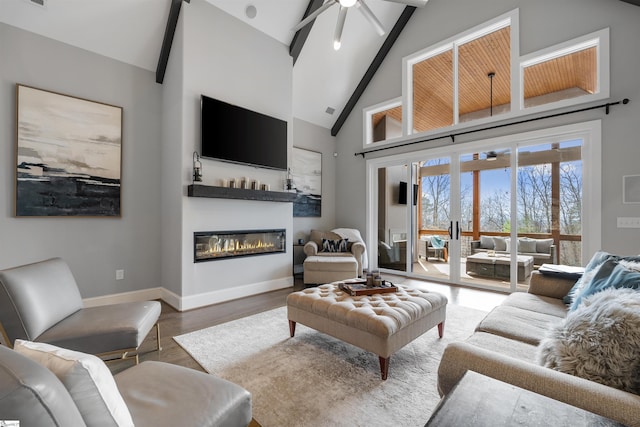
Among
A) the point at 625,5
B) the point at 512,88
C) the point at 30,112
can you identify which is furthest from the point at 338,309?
the point at 625,5

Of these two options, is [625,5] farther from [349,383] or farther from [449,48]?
[349,383]

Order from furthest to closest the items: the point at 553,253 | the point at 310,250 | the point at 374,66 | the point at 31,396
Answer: the point at 374,66, the point at 310,250, the point at 553,253, the point at 31,396

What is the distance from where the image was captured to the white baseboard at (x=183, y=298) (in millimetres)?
3519

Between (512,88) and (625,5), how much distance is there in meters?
1.29

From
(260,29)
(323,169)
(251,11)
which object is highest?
(251,11)

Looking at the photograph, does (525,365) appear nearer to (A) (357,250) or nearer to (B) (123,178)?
(A) (357,250)

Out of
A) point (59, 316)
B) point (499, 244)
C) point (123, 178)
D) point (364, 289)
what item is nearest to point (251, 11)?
point (123, 178)

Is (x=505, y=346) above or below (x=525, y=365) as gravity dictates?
below

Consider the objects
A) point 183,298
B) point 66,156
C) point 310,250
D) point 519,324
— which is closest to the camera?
point 519,324

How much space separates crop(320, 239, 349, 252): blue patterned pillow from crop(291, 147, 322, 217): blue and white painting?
2.94ft

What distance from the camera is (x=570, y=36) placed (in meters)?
3.72

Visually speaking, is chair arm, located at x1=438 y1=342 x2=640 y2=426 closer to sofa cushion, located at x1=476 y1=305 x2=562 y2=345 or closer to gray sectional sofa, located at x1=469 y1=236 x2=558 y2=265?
sofa cushion, located at x1=476 y1=305 x2=562 y2=345

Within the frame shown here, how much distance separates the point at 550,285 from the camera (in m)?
2.44

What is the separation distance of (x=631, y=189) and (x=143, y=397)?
196 inches
